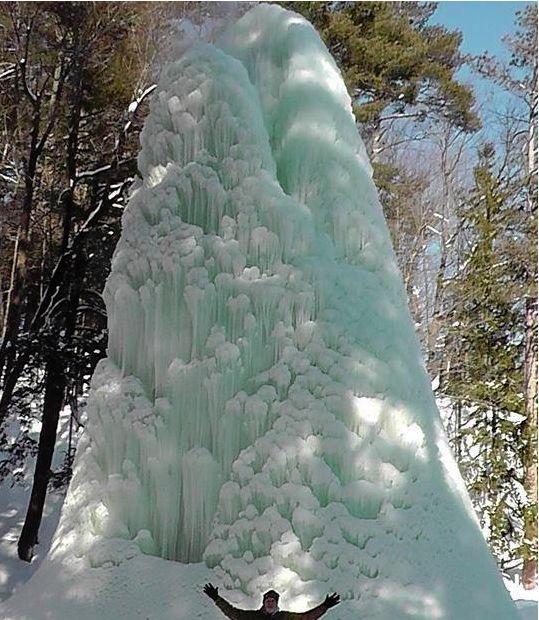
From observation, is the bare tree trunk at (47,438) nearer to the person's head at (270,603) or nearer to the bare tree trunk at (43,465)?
the bare tree trunk at (43,465)

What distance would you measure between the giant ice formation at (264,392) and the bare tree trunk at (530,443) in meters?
7.83

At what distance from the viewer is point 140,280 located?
14.1 ft

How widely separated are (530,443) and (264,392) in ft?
28.6

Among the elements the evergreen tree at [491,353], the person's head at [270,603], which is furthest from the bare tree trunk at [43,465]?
the person's head at [270,603]

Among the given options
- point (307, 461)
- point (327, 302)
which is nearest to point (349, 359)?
point (327, 302)

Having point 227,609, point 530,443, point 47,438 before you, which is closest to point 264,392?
point 227,609

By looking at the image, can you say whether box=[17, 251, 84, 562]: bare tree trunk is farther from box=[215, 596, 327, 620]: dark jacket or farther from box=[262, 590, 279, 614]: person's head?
box=[262, 590, 279, 614]: person's head

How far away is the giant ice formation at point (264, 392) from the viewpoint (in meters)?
3.63

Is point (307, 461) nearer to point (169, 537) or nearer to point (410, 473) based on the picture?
point (410, 473)

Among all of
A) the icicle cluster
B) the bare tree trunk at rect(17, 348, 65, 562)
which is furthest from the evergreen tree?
the icicle cluster

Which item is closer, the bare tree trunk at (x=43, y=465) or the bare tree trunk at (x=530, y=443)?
the bare tree trunk at (x=43, y=465)

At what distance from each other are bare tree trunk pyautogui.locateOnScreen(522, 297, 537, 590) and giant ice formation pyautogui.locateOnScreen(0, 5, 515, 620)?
7.83 metres

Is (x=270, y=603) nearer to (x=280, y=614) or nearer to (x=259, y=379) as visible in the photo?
(x=280, y=614)

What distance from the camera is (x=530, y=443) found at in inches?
443
